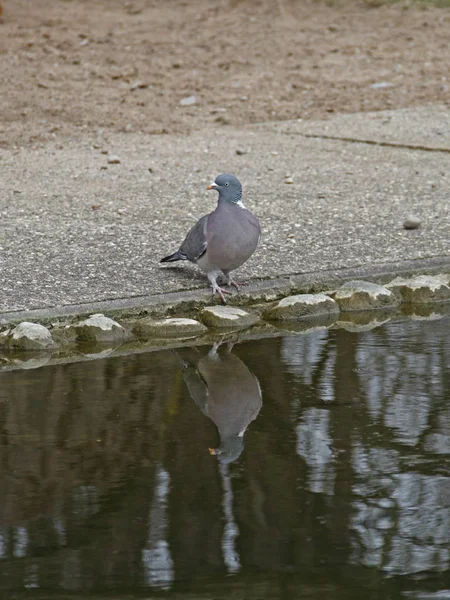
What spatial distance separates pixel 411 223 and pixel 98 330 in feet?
6.73

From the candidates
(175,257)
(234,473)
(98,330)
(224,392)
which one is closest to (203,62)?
(175,257)

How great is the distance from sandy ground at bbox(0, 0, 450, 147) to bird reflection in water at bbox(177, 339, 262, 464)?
437cm

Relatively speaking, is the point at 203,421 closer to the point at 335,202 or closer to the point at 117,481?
the point at 117,481

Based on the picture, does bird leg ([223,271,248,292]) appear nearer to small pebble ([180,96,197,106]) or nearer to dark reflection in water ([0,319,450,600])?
dark reflection in water ([0,319,450,600])

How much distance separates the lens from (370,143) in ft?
28.9

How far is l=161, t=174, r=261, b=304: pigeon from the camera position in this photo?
17.4 ft

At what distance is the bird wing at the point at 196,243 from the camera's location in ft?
17.7

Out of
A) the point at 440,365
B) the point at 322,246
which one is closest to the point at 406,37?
the point at 322,246

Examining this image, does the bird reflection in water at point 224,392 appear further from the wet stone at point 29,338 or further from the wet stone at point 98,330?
the wet stone at point 29,338

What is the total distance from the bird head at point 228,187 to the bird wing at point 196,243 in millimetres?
131

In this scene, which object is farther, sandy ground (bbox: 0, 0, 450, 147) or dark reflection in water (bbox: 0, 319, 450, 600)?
sandy ground (bbox: 0, 0, 450, 147)

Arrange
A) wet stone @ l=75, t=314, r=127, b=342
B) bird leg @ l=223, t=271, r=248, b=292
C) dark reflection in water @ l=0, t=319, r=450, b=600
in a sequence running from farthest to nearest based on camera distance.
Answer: bird leg @ l=223, t=271, r=248, b=292, wet stone @ l=75, t=314, r=127, b=342, dark reflection in water @ l=0, t=319, r=450, b=600

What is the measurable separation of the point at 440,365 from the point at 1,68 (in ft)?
22.6

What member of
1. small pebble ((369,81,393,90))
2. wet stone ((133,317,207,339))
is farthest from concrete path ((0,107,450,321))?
small pebble ((369,81,393,90))
